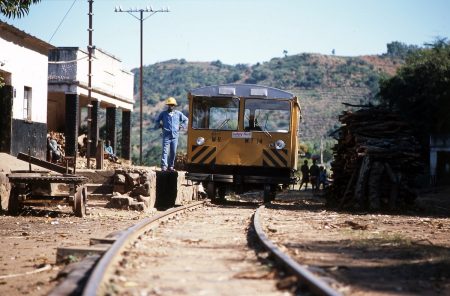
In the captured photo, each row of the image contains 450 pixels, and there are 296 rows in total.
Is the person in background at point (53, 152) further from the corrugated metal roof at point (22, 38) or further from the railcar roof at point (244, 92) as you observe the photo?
the railcar roof at point (244, 92)

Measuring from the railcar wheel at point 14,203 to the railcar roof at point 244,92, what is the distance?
6.23 meters

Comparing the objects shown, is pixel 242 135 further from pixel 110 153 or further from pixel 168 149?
pixel 110 153

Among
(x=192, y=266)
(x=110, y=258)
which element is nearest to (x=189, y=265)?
(x=192, y=266)

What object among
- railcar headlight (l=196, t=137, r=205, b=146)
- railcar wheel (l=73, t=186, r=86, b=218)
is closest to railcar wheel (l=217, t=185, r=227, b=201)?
railcar headlight (l=196, t=137, r=205, b=146)

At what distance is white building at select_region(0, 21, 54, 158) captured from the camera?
74.1ft

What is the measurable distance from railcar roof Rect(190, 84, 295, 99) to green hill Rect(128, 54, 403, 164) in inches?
2805

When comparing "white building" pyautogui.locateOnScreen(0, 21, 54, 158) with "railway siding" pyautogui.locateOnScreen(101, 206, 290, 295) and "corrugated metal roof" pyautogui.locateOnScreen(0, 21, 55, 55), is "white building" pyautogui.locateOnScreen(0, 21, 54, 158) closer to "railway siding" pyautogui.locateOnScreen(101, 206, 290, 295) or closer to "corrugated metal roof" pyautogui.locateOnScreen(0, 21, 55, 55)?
"corrugated metal roof" pyautogui.locateOnScreen(0, 21, 55, 55)

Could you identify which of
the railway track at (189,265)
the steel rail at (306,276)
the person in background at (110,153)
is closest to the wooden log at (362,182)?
the railway track at (189,265)

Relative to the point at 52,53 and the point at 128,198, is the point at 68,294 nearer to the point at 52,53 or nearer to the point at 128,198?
the point at 128,198

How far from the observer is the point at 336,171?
20.5 metres

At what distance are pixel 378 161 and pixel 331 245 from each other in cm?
876

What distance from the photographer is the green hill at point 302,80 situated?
356 feet

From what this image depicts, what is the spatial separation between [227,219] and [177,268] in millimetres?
6737

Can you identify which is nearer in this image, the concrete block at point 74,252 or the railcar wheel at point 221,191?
the concrete block at point 74,252
